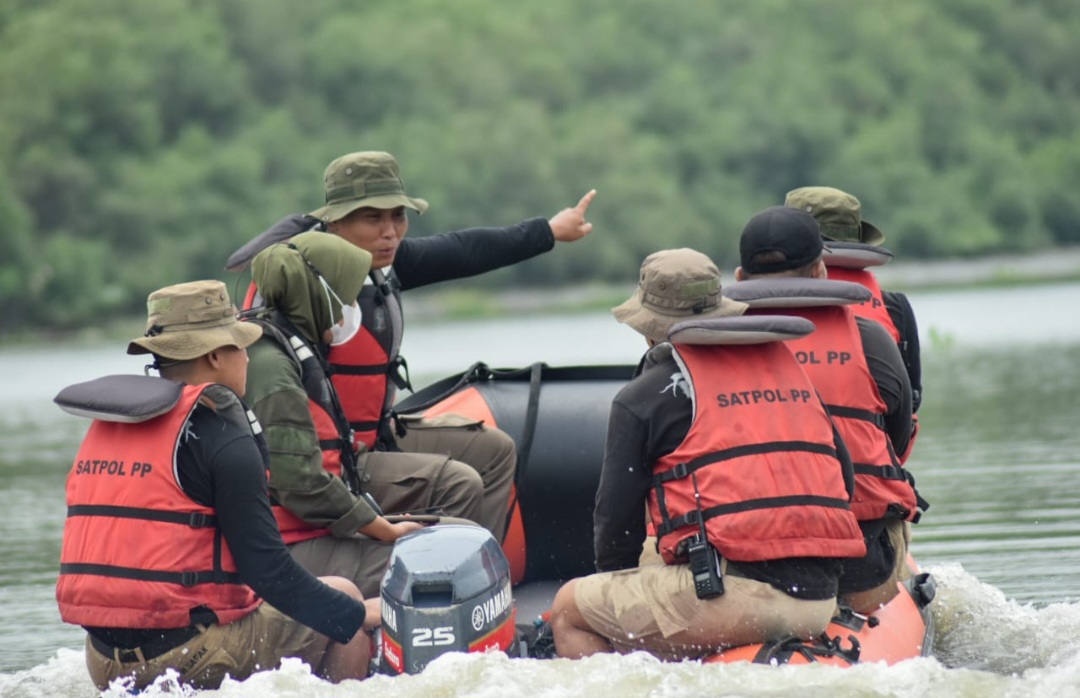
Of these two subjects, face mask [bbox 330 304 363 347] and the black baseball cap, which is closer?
the black baseball cap

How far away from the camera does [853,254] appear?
4883 millimetres

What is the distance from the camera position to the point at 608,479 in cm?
384

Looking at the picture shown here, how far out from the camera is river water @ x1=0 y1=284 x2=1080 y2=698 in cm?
376

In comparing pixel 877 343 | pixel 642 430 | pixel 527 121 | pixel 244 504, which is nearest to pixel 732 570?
pixel 642 430

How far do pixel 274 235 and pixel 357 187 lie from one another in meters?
0.29

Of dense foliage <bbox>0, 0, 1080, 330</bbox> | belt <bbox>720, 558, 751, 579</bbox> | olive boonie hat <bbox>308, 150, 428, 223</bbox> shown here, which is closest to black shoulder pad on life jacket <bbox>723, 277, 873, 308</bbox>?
belt <bbox>720, 558, 751, 579</bbox>

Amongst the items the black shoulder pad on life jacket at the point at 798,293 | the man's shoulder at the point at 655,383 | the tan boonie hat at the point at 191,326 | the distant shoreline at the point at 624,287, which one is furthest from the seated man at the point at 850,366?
the distant shoreline at the point at 624,287

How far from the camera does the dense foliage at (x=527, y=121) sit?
44.3 meters

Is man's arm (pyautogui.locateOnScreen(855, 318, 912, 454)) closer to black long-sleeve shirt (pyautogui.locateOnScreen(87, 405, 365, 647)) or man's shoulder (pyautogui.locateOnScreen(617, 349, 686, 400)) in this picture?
man's shoulder (pyautogui.locateOnScreen(617, 349, 686, 400))

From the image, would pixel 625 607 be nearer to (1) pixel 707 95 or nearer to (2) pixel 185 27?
(2) pixel 185 27

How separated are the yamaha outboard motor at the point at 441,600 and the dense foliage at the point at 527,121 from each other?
36.5m

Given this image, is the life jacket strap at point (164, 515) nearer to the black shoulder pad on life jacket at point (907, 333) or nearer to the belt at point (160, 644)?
the belt at point (160, 644)

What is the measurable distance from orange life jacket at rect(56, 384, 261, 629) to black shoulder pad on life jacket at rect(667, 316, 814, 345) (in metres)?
1.13

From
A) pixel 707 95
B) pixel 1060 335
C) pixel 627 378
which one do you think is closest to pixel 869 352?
pixel 627 378
